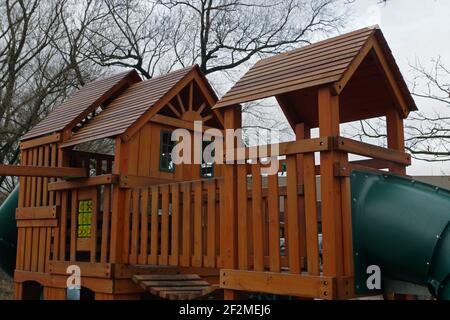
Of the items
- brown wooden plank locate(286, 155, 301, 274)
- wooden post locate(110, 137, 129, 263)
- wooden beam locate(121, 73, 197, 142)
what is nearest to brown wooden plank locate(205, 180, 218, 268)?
brown wooden plank locate(286, 155, 301, 274)

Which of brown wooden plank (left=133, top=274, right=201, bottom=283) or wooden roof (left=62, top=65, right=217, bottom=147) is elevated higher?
wooden roof (left=62, top=65, right=217, bottom=147)

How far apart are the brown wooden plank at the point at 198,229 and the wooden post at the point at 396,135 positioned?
2.08 m

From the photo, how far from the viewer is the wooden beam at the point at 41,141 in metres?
7.96

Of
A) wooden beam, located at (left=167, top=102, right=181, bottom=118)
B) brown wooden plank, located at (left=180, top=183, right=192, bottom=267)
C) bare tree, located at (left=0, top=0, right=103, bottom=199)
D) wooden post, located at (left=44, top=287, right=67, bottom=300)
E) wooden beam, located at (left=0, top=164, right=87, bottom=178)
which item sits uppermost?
bare tree, located at (left=0, top=0, right=103, bottom=199)

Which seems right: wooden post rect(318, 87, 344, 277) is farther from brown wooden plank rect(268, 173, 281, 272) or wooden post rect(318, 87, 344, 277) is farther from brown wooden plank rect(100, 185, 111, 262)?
brown wooden plank rect(100, 185, 111, 262)

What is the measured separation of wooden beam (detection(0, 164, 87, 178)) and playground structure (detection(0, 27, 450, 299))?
22mm

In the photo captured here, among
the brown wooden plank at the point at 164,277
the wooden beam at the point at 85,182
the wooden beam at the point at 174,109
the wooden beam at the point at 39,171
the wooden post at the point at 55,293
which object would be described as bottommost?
the wooden post at the point at 55,293

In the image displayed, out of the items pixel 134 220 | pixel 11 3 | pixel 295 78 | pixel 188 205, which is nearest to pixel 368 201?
pixel 295 78

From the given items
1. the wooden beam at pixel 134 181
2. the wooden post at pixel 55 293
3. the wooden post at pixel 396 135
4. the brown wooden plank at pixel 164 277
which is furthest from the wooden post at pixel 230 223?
the wooden post at pixel 55 293

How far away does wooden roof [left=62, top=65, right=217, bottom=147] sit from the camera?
723cm


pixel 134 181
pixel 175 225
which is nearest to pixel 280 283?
pixel 175 225

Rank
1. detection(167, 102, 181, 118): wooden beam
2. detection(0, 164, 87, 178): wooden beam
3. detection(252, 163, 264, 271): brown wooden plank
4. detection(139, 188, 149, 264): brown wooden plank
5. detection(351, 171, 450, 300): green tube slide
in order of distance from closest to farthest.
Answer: detection(351, 171, 450, 300): green tube slide, detection(252, 163, 264, 271): brown wooden plank, detection(139, 188, 149, 264): brown wooden plank, detection(0, 164, 87, 178): wooden beam, detection(167, 102, 181, 118): wooden beam

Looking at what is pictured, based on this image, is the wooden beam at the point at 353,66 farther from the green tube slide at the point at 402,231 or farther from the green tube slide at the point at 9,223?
the green tube slide at the point at 9,223

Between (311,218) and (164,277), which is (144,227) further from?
(311,218)
